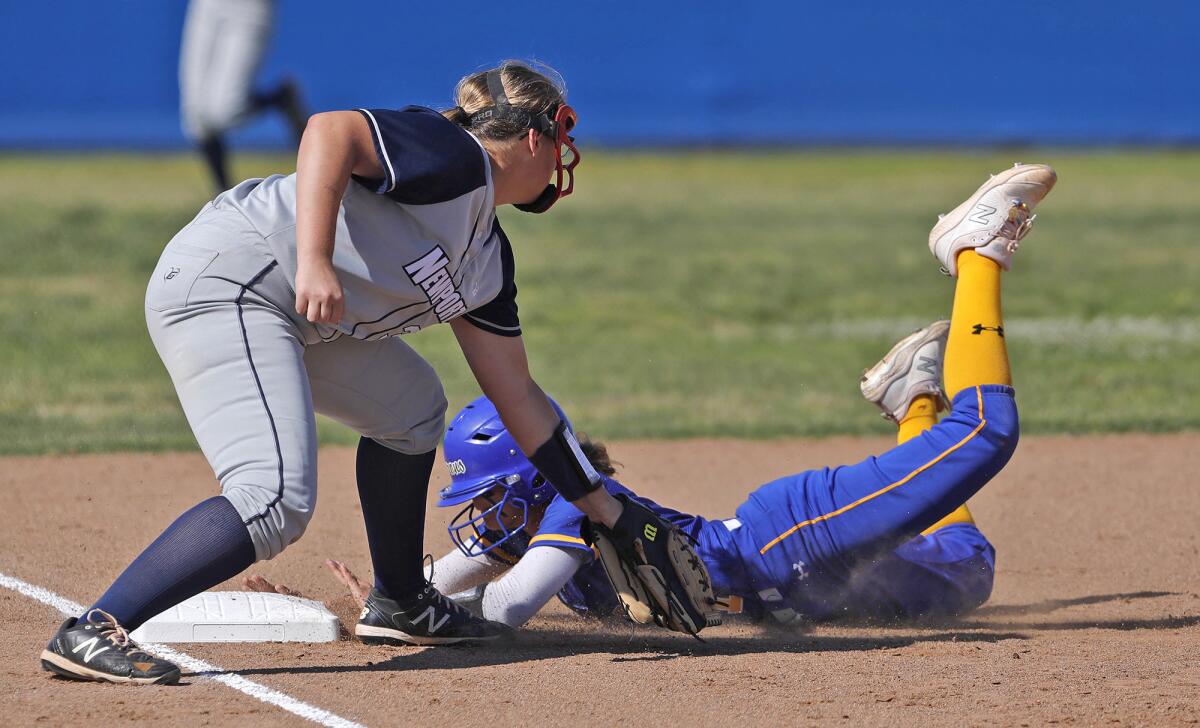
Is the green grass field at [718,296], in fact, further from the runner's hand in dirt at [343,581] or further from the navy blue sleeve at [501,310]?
the navy blue sleeve at [501,310]

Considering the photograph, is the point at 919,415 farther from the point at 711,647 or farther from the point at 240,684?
the point at 240,684

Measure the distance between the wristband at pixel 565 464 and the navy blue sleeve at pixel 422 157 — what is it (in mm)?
688

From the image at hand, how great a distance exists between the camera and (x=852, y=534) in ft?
12.5

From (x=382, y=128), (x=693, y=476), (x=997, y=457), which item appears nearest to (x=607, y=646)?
(x=997, y=457)

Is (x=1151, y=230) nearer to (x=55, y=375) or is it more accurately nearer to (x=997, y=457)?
(x=55, y=375)

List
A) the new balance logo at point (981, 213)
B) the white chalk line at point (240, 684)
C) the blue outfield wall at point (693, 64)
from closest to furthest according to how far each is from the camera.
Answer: the white chalk line at point (240, 684) < the new balance logo at point (981, 213) < the blue outfield wall at point (693, 64)

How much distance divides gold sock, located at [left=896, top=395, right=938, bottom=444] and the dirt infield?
22.0 inches

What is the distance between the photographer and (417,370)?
3531mm

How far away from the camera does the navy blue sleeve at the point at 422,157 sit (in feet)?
9.82

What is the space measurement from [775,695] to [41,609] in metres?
2.02

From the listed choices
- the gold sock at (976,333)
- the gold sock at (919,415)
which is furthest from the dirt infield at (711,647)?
the gold sock at (976,333)

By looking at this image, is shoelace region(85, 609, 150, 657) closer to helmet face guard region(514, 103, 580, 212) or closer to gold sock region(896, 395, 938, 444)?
helmet face guard region(514, 103, 580, 212)

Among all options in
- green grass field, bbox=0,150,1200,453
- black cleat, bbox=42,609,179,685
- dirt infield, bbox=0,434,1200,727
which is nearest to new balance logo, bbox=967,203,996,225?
dirt infield, bbox=0,434,1200,727

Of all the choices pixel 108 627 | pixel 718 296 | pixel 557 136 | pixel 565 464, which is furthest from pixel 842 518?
pixel 718 296
